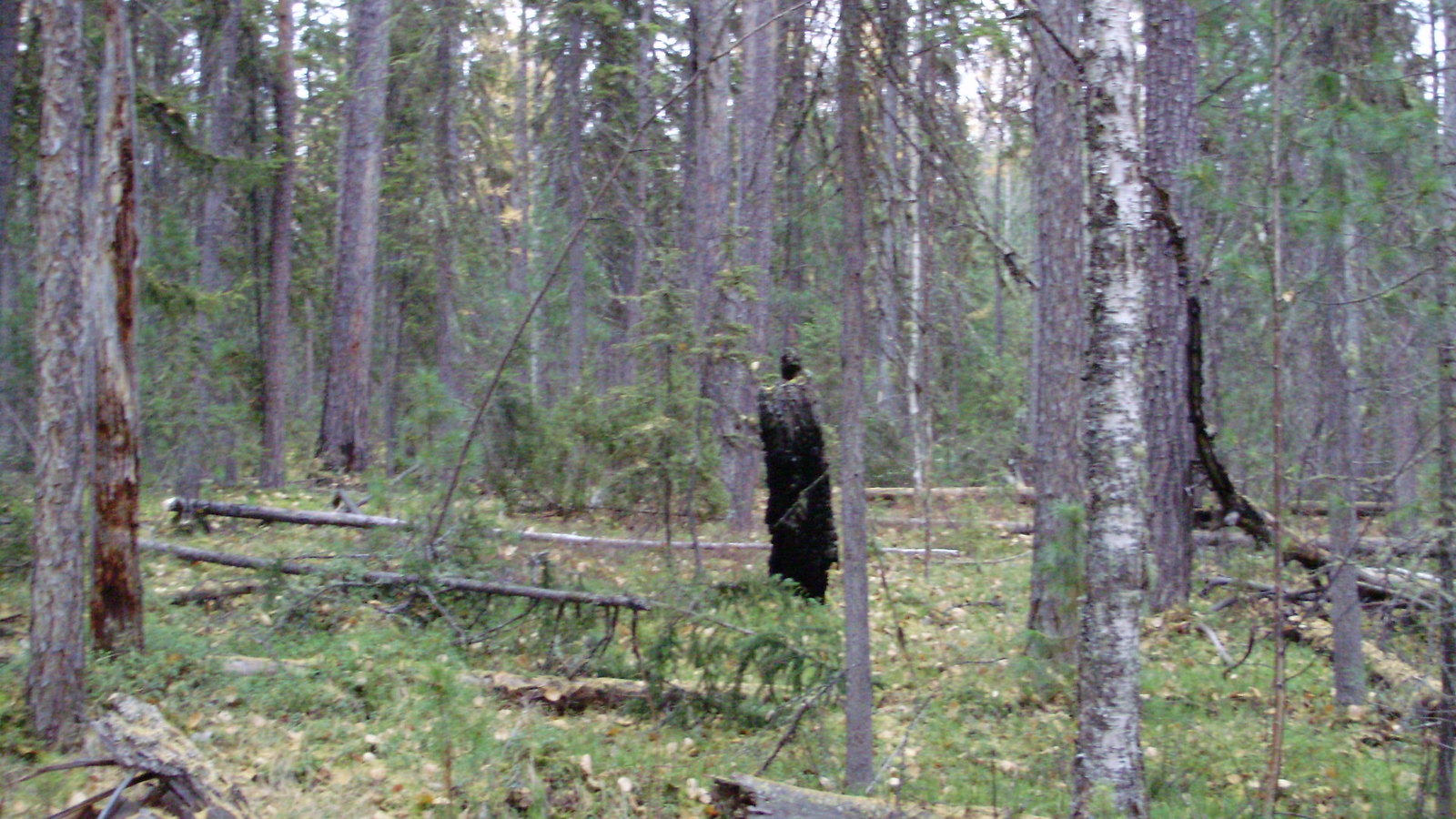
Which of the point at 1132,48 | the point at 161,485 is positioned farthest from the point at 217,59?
the point at 1132,48

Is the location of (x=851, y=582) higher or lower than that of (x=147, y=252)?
lower

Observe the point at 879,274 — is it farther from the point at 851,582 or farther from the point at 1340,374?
the point at 1340,374

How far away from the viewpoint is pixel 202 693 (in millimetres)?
6426

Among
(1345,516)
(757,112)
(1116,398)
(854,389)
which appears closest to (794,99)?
(854,389)

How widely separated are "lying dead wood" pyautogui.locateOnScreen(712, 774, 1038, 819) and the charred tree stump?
4078mm

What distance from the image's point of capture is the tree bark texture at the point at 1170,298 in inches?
312

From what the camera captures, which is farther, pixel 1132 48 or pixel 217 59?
pixel 217 59

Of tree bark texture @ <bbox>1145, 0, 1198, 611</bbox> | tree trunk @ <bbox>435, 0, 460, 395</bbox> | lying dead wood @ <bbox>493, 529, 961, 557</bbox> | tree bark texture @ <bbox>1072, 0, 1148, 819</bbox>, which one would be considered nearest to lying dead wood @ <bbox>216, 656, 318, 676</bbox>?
lying dead wood @ <bbox>493, 529, 961, 557</bbox>

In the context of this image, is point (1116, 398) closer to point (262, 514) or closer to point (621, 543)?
point (621, 543)

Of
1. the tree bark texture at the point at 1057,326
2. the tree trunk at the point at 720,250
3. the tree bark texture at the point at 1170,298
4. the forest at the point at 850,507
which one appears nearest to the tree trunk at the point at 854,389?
the forest at the point at 850,507

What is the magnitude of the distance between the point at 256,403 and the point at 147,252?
2.81 meters

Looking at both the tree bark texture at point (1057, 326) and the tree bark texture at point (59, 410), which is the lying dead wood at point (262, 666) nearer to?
the tree bark texture at point (59, 410)

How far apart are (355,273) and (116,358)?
32.3 feet

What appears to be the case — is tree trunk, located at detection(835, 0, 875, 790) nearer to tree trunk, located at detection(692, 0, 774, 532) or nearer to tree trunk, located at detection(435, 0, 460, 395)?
tree trunk, located at detection(692, 0, 774, 532)
